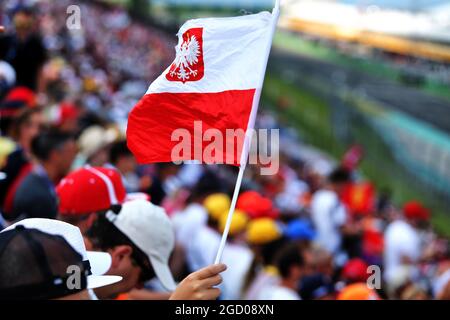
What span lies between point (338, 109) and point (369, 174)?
12.4 ft

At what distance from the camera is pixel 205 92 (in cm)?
311

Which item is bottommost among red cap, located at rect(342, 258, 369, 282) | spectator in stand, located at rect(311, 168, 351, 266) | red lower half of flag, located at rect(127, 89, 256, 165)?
spectator in stand, located at rect(311, 168, 351, 266)

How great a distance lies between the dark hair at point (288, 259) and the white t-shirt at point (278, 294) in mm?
171

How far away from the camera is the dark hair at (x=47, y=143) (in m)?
5.23

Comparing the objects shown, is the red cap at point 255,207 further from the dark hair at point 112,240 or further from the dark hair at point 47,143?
the dark hair at point 112,240

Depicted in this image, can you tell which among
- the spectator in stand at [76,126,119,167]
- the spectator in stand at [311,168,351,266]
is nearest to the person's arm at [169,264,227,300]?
the spectator in stand at [76,126,119,167]

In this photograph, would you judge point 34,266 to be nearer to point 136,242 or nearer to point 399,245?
point 136,242

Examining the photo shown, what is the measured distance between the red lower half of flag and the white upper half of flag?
3cm

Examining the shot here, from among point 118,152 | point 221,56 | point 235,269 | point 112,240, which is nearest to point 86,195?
point 112,240

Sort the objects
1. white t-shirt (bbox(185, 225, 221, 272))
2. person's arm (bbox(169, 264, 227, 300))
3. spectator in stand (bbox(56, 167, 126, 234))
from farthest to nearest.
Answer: white t-shirt (bbox(185, 225, 221, 272)) < spectator in stand (bbox(56, 167, 126, 234)) < person's arm (bbox(169, 264, 227, 300))

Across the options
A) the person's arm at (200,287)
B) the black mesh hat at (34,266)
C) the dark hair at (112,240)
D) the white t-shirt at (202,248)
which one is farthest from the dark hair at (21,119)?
the black mesh hat at (34,266)

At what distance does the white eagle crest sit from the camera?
309 centimetres

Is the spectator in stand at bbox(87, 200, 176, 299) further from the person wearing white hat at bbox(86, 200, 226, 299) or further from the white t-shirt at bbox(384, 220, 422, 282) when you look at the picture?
the white t-shirt at bbox(384, 220, 422, 282)
